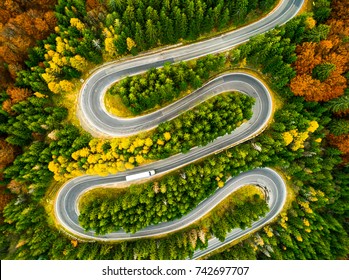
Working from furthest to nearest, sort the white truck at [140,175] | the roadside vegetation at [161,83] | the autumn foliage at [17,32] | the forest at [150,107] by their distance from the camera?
the white truck at [140,175], the autumn foliage at [17,32], the forest at [150,107], the roadside vegetation at [161,83]

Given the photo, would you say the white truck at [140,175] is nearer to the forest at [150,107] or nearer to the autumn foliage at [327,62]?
the forest at [150,107]

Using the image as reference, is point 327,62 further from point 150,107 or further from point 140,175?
point 140,175

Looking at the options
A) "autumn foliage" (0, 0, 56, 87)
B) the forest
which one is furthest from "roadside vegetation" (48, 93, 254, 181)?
"autumn foliage" (0, 0, 56, 87)

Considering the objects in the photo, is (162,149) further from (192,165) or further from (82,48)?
(82,48)

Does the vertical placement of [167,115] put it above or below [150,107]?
below

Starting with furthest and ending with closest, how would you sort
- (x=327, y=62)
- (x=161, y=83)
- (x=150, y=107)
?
(x=150, y=107) → (x=327, y=62) → (x=161, y=83)

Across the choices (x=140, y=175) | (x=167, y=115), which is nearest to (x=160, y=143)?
(x=167, y=115)

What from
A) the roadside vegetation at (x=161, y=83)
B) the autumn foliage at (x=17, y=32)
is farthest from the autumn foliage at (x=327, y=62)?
the autumn foliage at (x=17, y=32)
